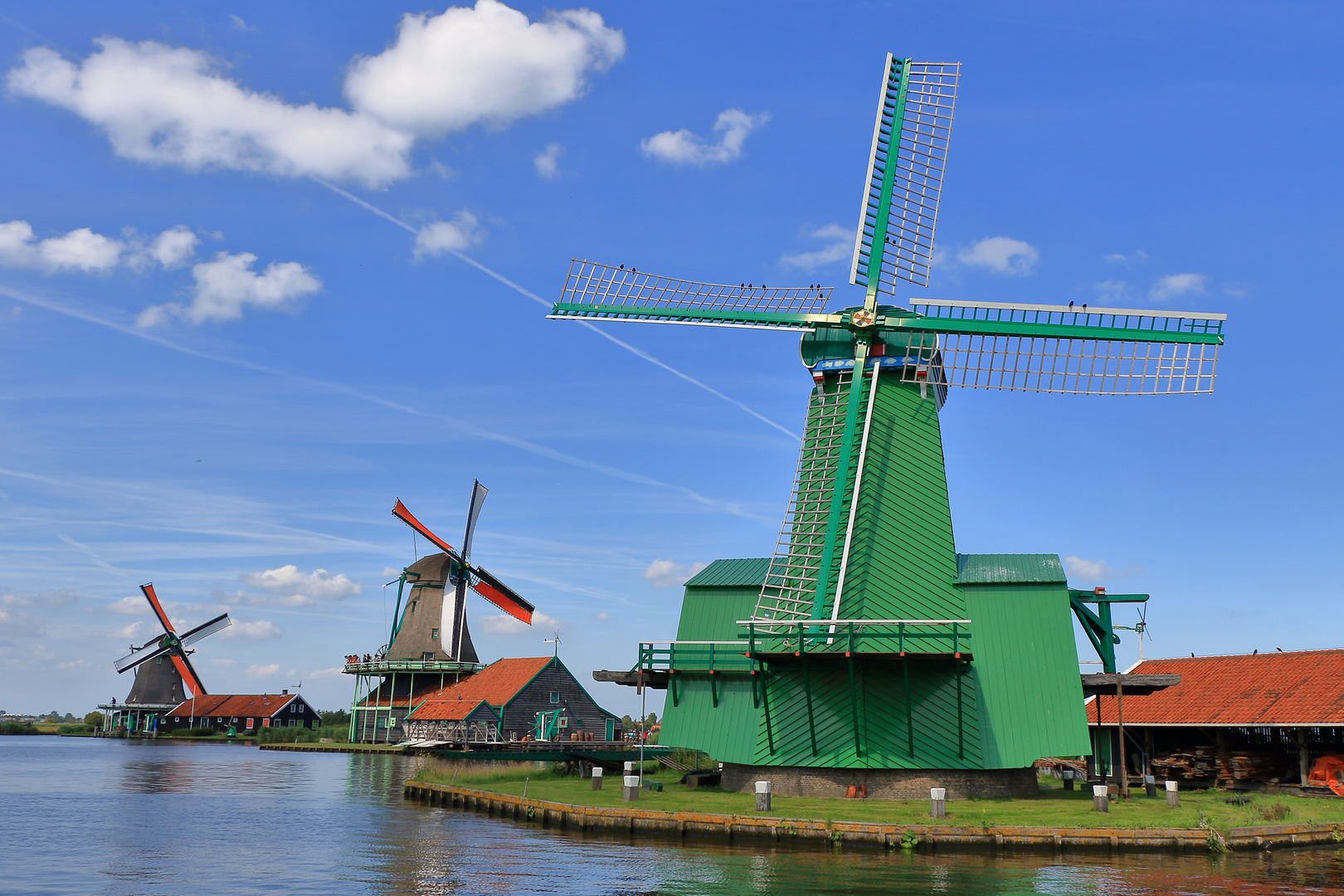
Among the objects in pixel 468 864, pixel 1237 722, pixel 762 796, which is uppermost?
pixel 1237 722

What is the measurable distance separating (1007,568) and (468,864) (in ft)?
45.9

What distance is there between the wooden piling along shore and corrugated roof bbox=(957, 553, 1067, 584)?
7023mm

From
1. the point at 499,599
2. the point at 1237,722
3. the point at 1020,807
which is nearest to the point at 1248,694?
the point at 1237,722

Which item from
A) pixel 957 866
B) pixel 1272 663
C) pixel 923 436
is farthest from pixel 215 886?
pixel 1272 663

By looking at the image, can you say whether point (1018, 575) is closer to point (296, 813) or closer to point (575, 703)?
point (296, 813)

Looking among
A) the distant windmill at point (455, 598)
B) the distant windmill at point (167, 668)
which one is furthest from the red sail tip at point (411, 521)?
the distant windmill at point (167, 668)

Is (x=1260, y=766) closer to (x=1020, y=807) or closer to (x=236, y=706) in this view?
(x=1020, y=807)

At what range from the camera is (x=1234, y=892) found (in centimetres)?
1402

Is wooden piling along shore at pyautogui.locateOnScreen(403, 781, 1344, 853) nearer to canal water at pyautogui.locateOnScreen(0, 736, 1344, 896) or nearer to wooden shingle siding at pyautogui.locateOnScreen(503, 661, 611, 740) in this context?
canal water at pyautogui.locateOnScreen(0, 736, 1344, 896)

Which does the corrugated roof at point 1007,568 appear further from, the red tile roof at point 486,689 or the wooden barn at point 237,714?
the wooden barn at point 237,714

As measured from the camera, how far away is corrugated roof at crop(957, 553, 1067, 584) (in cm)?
2403

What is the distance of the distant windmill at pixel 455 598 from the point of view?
58.7m

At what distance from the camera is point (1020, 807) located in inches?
818

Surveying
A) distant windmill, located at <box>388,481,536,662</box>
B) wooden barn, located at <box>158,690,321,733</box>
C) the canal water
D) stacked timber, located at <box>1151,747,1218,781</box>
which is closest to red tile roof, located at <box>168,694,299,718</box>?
wooden barn, located at <box>158,690,321,733</box>
